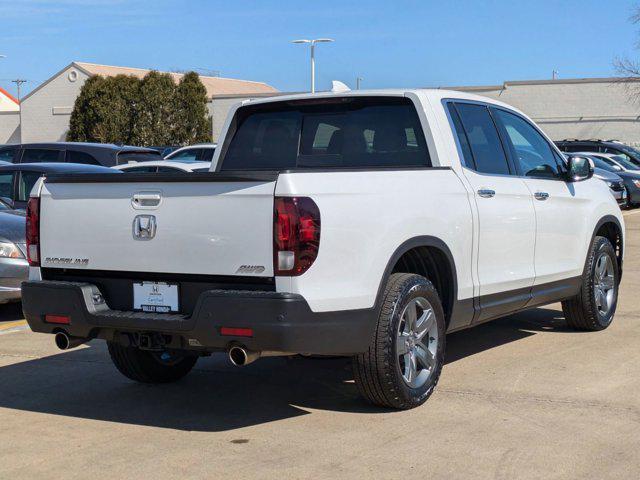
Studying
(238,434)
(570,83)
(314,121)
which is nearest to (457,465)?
(238,434)

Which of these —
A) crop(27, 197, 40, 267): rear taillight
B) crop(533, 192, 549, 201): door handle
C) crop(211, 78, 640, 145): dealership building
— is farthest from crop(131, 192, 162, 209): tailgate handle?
crop(211, 78, 640, 145): dealership building

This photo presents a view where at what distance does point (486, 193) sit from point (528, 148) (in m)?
1.19

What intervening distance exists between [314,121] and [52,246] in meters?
2.07

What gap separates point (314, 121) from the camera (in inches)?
274

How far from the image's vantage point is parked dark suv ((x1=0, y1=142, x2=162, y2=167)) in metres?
17.4

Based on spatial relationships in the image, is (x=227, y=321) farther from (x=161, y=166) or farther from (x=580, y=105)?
(x=580, y=105)

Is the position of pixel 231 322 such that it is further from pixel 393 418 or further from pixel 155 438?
pixel 393 418

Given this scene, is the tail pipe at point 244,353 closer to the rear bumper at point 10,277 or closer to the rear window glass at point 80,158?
the rear bumper at point 10,277

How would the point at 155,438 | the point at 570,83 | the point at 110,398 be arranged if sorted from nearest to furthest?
the point at 155,438 → the point at 110,398 → the point at 570,83

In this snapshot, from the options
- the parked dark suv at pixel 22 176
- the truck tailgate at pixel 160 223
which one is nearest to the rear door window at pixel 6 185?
the parked dark suv at pixel 22 176

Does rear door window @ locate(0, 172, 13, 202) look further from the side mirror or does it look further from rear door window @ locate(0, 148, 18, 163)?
the side mirror

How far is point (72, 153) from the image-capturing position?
57.1ft

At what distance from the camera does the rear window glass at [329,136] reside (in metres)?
6.63

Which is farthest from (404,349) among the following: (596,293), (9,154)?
(9,154)
